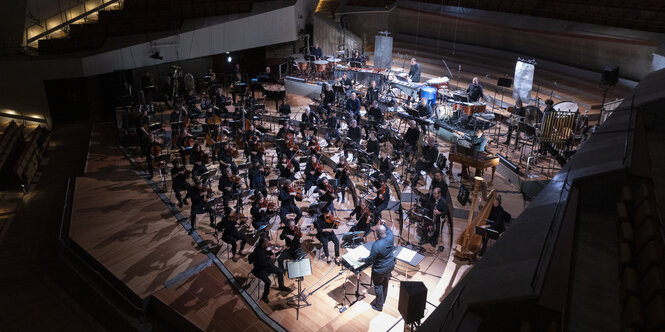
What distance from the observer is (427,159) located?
9.20 meters

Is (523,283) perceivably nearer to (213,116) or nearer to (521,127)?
(521,127)

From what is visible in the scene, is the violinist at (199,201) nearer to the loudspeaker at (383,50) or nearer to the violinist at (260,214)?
the violinist at (260,214)

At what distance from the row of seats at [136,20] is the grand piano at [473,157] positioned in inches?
410

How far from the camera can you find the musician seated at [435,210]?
757cm

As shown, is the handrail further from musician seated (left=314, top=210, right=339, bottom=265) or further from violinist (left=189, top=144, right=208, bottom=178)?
musician seated (left=314, top=210, right=339, bottom=265)

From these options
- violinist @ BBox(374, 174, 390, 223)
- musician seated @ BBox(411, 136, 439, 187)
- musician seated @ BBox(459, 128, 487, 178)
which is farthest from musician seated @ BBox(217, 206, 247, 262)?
musician seated @ BBox(459, 128, 487, 178)

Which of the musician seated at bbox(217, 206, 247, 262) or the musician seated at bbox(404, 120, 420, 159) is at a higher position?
the musician seated at bbox(404, 120, 420, 159)

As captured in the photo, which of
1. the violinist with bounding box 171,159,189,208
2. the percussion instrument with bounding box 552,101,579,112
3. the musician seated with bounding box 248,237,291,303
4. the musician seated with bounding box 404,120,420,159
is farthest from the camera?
the musician seated with bounding box 404,120,420,159

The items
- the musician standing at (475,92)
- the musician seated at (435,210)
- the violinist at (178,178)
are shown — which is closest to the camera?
the musician seated at (435,210)

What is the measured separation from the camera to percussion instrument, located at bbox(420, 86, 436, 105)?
11.6 metres

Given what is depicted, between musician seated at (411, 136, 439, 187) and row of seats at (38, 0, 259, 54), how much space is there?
9.98m

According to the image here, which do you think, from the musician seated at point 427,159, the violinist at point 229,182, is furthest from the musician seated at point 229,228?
the musician seated at point 427,159

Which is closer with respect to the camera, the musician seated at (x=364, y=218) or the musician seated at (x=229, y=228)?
the musician seated at (x=229, y=228)

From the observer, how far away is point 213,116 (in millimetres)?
11375
